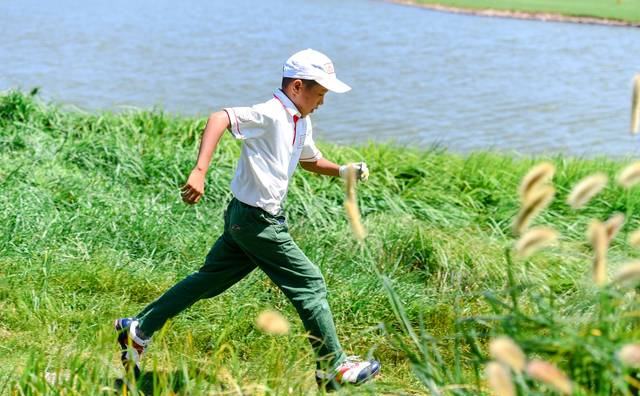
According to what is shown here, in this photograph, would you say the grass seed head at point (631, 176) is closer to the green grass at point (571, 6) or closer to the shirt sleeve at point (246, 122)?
the shirt sleeve at point (246, 122)

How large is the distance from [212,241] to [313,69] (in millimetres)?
1797

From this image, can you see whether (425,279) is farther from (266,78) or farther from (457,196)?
(266,78)

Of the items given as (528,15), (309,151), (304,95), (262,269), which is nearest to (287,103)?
(304,95)

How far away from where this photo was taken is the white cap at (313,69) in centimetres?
400

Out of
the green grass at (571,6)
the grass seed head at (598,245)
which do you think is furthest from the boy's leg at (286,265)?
the green grass at (571,6)

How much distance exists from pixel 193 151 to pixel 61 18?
50.2ft

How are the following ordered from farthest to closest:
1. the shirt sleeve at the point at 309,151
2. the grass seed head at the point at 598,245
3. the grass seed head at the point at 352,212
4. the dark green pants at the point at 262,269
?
the shirt sleeve at the point at 309,151 → the dark green pants at the point at 262,269 → the grass seed head at the point at 352,212 → the grass seed head at the point at 598,245

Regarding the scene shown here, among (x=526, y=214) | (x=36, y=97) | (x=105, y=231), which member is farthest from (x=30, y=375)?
(x=36, y=97)

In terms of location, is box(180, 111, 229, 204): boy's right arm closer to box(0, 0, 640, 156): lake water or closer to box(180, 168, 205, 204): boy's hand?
box(180, 168, 205, 204): boy's hand

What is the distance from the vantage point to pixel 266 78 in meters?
14.6

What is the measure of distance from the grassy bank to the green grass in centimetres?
1998

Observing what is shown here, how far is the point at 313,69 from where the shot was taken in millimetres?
4004

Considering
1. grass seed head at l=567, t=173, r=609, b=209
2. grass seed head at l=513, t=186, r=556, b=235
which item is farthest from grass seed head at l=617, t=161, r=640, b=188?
grass seed head at l=513, t=186, r=556, b=235

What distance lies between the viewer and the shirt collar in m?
4.01
